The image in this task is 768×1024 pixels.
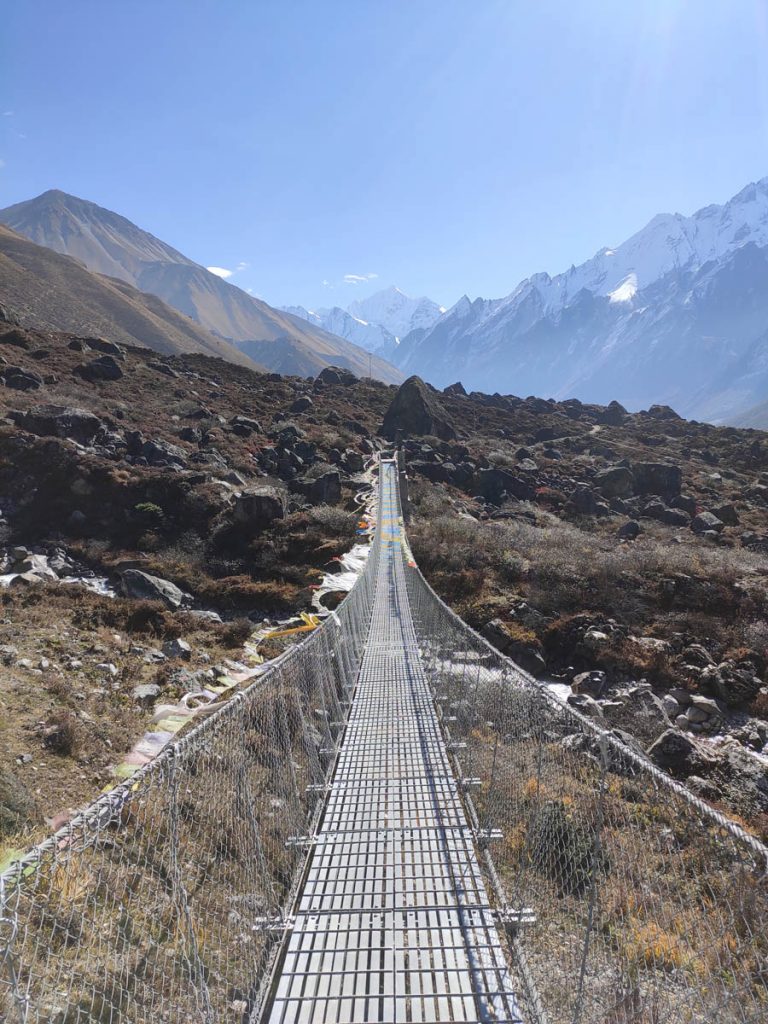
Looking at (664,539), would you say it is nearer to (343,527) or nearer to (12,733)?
(343,527)

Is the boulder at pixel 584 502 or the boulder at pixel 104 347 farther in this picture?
the boulder at pixel 104 347

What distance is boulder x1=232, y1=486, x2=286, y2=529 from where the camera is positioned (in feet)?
62.3

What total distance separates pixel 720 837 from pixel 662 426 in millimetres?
66261

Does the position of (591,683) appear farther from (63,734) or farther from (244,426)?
(244,426)

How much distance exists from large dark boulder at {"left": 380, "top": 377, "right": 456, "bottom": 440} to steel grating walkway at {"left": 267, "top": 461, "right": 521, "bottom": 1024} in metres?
44.5

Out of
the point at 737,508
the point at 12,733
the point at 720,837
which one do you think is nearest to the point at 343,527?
the point at 12,733

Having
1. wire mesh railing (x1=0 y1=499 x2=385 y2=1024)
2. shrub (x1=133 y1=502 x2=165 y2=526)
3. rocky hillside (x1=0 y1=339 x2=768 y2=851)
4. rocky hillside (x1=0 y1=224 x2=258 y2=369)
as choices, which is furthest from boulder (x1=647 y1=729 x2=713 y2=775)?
rocky hillside (x1=0 y1=224 x2=258 y2=369)

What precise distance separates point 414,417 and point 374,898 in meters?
48.4

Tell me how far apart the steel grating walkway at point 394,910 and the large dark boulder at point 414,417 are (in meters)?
44.5

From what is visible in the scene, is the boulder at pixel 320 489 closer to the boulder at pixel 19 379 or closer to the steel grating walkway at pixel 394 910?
the boulder at pixel 19 379

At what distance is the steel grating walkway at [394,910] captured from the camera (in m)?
3.10

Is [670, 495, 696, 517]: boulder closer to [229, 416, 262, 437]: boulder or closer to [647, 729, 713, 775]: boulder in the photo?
[647, 729, 713, 775]: boulder

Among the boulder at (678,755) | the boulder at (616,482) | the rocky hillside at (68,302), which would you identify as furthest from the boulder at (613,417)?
the rocky hillside at (68,302)

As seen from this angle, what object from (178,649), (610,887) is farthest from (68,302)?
(610,887)
